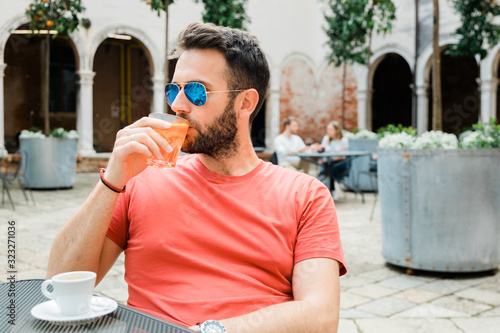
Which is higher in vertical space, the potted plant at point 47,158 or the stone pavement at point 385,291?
the potted plant at point 47,158

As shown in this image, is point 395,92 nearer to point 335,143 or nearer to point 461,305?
point 335,143

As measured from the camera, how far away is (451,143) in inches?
155

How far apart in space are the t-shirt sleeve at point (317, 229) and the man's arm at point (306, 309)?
21 millimetres

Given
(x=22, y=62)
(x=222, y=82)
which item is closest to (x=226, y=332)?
(x=222, y=82)

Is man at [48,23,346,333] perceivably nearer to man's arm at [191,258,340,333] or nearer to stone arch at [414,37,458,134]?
man's arm at [191,258,340,333]

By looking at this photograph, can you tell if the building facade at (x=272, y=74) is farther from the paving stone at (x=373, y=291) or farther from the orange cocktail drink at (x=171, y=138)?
the orange cocktail drink at (x=171, y=138)

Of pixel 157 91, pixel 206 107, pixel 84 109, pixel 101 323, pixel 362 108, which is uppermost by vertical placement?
pixel 157 91

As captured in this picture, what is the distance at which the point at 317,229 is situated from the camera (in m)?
1.46

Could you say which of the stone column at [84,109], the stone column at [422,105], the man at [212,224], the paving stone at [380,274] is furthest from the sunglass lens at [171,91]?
the stone column at [422,105]

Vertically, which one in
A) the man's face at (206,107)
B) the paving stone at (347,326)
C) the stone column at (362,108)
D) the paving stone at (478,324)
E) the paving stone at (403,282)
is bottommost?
the paving stone at (347,326)

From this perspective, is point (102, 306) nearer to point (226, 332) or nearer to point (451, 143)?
point (226, 332)

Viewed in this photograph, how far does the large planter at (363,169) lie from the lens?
9235 millimetres

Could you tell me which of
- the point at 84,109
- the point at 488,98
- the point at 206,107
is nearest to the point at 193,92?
the point at 206,107

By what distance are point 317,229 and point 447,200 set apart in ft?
8.86
